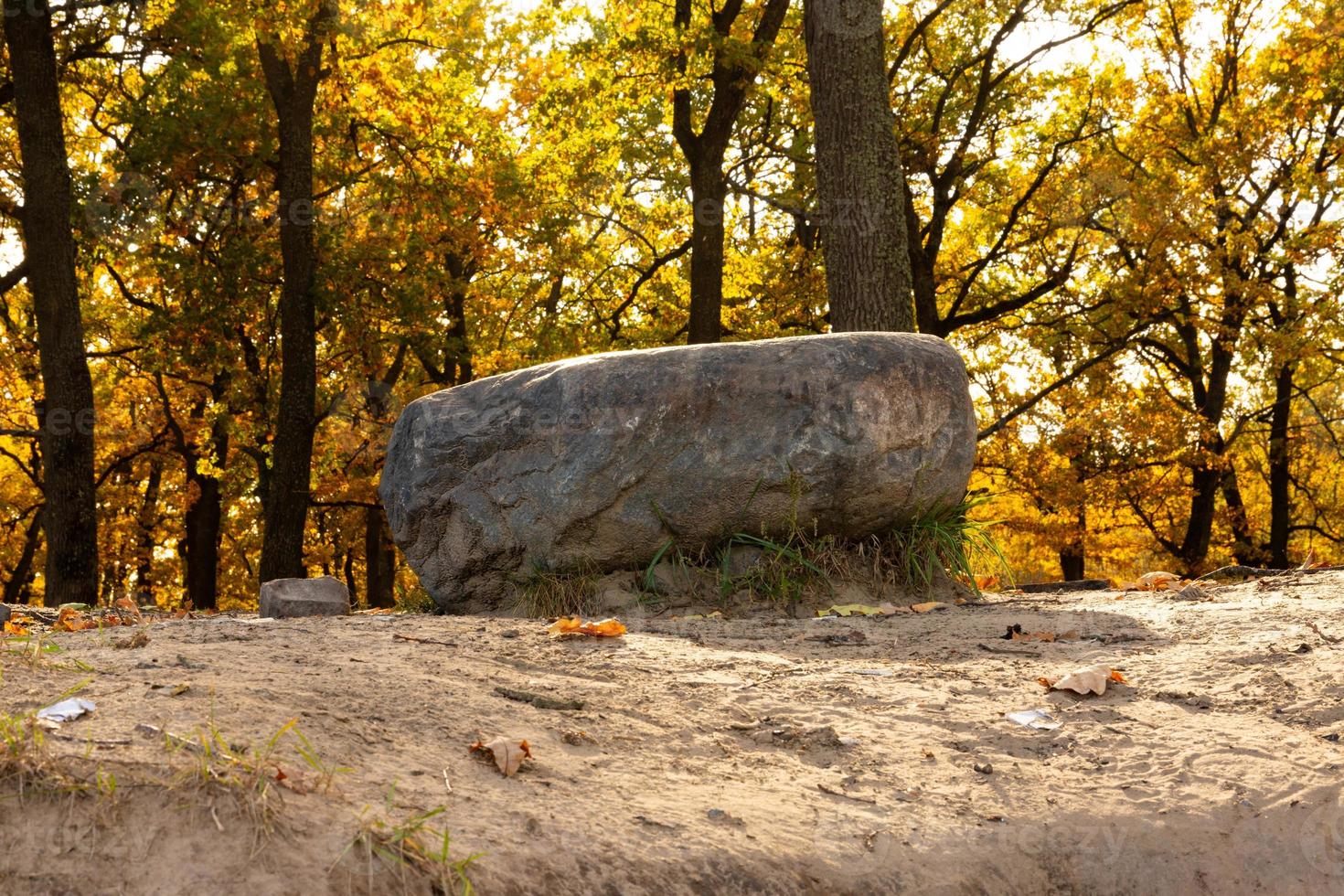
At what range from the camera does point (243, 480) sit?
17516 mm

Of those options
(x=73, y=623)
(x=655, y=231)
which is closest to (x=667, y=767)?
(x=73, y=623)

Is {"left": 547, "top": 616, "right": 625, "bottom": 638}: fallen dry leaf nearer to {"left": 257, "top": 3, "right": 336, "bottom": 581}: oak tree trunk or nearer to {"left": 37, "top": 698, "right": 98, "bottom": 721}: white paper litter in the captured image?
{"left": 37, "top": 698, "right": 98, "bottom": 721}: white paper litter

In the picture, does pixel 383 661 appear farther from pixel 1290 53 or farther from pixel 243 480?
pixel 1290 53

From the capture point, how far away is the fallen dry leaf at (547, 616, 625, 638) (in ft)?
14.0

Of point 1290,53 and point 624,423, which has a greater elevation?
point 1290,53

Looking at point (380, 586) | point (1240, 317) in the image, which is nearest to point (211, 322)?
point (380, 586)

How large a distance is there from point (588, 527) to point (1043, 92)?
1401 cm

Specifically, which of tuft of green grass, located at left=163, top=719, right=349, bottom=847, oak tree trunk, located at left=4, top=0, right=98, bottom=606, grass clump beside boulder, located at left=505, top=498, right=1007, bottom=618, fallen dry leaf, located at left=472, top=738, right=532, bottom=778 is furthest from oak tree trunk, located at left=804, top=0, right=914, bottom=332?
oak tree trunk, located at left=4, top=0, right=98, bottom=606

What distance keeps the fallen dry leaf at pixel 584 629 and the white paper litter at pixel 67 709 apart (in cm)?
198

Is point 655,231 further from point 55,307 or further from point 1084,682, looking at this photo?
point 1084,682

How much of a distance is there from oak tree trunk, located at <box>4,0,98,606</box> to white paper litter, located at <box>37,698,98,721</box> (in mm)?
7915

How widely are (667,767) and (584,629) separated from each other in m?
1.45

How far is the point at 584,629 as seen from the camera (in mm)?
4254

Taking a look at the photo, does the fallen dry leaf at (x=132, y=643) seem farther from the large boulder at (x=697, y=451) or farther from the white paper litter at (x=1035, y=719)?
the white paper litter at (x=1035, y=719)
